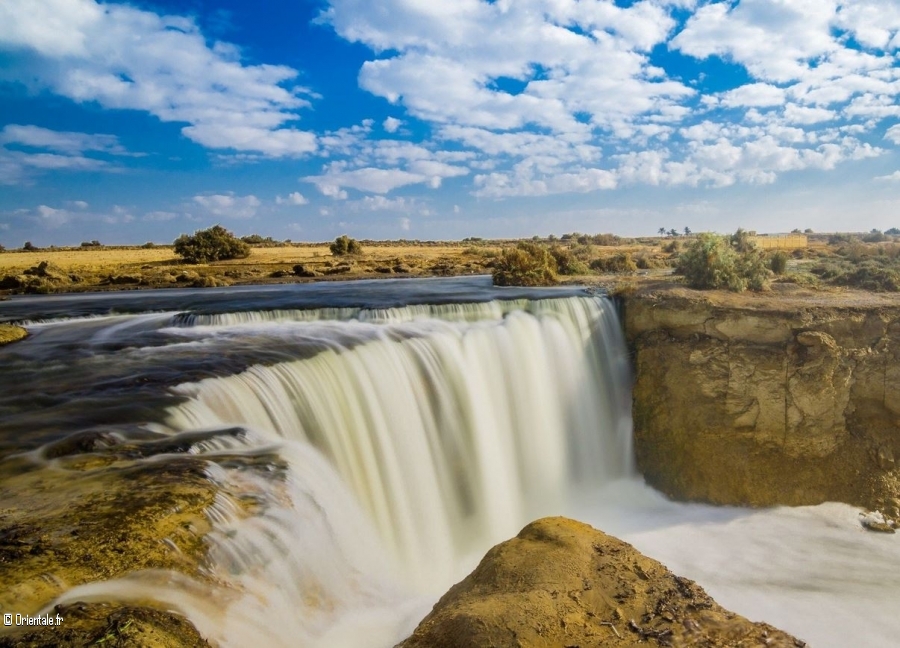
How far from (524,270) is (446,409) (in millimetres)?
12136

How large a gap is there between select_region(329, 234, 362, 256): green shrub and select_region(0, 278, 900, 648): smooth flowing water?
2240 cm

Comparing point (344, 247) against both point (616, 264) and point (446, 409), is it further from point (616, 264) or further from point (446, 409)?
point (446, 409)

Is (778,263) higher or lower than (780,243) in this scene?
lower

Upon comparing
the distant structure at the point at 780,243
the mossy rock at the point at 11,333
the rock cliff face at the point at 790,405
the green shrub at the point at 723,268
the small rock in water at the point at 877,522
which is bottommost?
the small rock in water at the point at 877,522

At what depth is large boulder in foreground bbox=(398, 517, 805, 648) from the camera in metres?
3.90

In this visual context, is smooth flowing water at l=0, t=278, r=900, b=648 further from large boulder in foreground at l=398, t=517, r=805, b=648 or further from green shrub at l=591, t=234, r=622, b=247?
green shrub at l=591, t=234, r=622, b=247

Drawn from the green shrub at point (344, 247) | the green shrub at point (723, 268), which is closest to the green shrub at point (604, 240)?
the green shrub at point (344, 247)

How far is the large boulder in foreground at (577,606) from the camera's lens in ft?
12.8

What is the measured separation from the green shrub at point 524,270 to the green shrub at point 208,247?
61.1 ft

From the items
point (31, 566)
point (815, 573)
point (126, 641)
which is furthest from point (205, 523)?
point (815, 573)

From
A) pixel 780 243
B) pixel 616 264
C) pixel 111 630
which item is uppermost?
A: pixel 780 243

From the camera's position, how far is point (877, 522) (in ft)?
33.1

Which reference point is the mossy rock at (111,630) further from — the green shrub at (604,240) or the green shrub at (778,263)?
the green shrub at (604,240)

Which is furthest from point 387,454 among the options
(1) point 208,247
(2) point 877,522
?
(1) point 208,247
